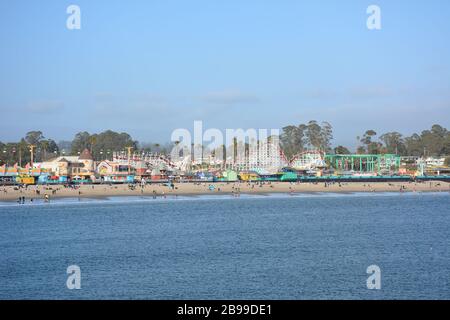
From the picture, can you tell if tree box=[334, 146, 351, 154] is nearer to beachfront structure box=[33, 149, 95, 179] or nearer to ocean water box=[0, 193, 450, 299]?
beachfront structure box=[33, 149, 95, 179]

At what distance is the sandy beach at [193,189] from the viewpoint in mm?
70000

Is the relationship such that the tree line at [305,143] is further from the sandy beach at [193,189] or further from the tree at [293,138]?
the sandy beach at [193,189]

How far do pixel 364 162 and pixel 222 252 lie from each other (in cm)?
11413

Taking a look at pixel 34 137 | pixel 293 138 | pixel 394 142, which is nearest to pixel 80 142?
pixel 34 137

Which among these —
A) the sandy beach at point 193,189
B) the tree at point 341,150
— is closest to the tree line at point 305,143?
the tree at point 341,150

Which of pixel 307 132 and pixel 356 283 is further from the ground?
pixel 307 132

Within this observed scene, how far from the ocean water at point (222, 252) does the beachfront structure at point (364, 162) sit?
75.0 metres

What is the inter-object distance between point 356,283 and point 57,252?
1532cm

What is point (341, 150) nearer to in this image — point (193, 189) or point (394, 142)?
point (394, 142)

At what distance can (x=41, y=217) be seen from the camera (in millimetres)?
48875

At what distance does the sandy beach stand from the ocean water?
36.1 feet
